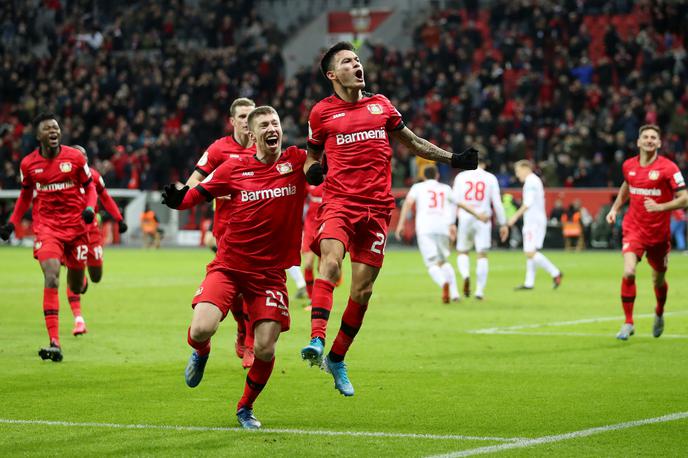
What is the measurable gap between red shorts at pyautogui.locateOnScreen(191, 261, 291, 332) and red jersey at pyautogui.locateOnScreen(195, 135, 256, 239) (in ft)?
9.32

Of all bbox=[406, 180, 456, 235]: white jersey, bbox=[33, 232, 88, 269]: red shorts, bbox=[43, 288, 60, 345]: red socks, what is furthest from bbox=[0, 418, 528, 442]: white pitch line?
bbox=[406, 180, 456, 235]: white jersey

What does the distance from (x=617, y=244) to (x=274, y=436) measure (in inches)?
1266

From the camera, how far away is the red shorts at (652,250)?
14.1 meters

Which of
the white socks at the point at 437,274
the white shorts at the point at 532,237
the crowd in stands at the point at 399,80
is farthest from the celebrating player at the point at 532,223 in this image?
the crowd in stands at the point at 399,80

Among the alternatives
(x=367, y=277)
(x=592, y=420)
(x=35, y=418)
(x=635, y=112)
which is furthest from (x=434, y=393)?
(x=635, y=112)

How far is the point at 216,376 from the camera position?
11.1 metres

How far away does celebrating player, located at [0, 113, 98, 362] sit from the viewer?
13039mm

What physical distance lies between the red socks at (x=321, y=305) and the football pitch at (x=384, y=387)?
2.08 feet

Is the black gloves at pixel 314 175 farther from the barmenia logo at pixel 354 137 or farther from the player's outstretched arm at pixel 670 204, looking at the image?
the player's outstretched arm at pixel 670 204

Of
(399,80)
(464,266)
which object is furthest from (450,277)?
(399,80)

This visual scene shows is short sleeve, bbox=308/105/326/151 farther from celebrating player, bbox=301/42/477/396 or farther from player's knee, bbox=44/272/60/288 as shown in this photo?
player's knee, bbox=44/272/60/288

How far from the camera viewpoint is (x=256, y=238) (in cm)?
855

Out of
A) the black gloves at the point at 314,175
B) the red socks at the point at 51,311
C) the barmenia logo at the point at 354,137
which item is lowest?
the red socks at the point at 51,311

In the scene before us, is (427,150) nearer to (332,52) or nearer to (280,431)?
(332,52)
